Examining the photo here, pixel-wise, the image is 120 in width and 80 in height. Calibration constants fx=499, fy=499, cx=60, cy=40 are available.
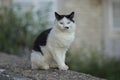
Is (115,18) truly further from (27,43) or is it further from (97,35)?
(27,43)

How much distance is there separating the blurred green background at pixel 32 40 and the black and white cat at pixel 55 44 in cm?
540

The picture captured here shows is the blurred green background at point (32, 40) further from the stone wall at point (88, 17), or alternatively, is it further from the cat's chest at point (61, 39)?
the cat's chest at point (61, 39)

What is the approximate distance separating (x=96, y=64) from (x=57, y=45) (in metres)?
6.15

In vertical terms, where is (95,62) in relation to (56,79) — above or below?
below

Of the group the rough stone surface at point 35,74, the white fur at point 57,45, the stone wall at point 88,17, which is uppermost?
the white fur at point 57,45

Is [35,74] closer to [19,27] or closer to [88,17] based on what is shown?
[19,27]

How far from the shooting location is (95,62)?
12.3m

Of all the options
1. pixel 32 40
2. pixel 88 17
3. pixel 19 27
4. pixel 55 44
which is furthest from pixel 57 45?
pixel 88 17

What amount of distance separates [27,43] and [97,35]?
3173mm

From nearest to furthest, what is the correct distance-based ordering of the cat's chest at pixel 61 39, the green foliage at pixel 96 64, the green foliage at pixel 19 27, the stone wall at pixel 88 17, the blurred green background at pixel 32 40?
the cat's chest at pixel 61 39, the green foliage at pixel 96 64, the blurred green background at pixel 32 40, the green foliage at pixel 19 27, the stone wall at pixel 88 17

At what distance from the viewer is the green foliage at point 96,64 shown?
38.9ft

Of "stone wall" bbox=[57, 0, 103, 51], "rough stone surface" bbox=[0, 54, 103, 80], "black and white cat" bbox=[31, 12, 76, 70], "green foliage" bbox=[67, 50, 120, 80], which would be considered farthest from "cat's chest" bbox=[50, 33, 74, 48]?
"stone wall" bbox=[57, 0, 103, 51]

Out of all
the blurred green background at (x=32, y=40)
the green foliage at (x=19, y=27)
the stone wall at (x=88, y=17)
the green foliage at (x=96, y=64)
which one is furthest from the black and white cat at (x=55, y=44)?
the stone wall at (x=88, y=17)

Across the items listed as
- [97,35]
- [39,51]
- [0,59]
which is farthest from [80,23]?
[39,51]
